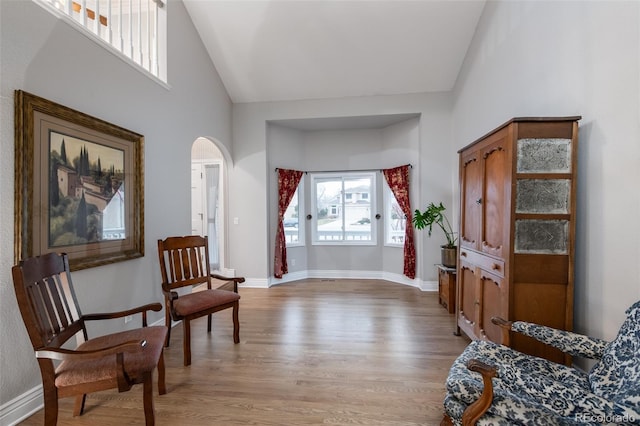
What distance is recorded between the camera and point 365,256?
5.42 m

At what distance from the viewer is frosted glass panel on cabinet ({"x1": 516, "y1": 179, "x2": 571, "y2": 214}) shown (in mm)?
1866

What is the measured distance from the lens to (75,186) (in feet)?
7.18

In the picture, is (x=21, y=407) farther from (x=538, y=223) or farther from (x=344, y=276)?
(x=344, y=276)

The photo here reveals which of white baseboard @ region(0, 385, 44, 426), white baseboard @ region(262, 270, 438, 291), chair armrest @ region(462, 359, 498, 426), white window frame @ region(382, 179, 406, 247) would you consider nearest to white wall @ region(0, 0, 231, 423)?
white baseboard @ region(0, 385, 44, 426)

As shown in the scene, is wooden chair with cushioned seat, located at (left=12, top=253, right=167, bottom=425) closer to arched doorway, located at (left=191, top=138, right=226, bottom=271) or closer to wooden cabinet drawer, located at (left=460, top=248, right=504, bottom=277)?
wooden cabinet drawer, located at (left=460, top=248, right=504, bottom=277)

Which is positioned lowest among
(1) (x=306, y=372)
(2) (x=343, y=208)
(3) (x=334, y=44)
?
(1) (x=306, y=372)

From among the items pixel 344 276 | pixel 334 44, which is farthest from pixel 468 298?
pixel 334 44

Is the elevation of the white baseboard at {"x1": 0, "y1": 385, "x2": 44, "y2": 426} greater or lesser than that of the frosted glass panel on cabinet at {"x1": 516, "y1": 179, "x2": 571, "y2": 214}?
lesser

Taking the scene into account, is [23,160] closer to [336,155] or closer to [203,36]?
[203,36]

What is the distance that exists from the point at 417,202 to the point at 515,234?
282 centimetres

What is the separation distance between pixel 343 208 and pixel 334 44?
2798 mm

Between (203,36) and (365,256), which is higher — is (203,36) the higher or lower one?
the higher one

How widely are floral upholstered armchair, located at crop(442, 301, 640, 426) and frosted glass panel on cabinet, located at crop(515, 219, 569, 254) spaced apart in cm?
51

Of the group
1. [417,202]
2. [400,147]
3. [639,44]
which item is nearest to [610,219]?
[639,44]
